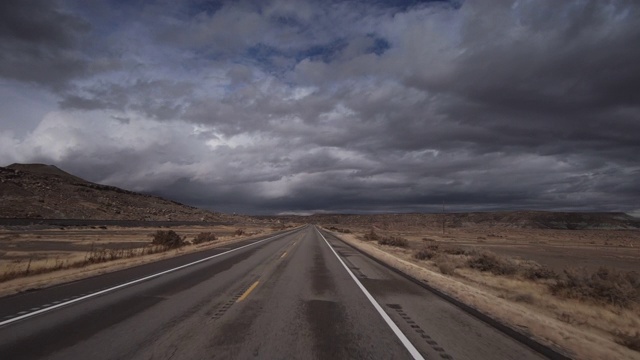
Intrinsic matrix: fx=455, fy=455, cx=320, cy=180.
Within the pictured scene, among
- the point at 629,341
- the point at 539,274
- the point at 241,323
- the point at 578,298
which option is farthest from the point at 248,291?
the point at 539,274

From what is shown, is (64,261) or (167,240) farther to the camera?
(167,240)

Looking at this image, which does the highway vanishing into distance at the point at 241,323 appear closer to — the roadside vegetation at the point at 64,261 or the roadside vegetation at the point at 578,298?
the roadside vegetation at the point at 578,298

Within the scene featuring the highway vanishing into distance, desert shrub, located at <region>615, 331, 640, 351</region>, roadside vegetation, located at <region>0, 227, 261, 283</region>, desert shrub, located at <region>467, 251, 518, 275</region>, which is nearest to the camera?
the highway vanishing into distance

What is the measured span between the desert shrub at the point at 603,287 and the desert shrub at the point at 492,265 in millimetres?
4809

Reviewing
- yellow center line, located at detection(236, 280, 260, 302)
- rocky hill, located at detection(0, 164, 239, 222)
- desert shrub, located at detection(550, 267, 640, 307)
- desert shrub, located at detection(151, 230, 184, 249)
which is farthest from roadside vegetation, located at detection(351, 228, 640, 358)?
rocky hill, located at detection(0, 164, 239, 222)

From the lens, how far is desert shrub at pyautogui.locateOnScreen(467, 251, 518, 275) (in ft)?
69.7

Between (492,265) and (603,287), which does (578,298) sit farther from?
(492,265)

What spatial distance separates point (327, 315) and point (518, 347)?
11.9 feet

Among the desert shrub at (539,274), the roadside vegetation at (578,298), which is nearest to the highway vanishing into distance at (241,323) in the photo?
the roadside vegetation at (578,298)

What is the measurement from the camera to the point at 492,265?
73.4ft

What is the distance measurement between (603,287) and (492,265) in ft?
27.3

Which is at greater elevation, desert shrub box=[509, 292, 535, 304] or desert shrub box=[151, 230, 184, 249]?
desert shrub box=[151, 230, 184, 249]

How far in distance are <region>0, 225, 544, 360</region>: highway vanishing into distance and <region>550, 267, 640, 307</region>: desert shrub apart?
540cm

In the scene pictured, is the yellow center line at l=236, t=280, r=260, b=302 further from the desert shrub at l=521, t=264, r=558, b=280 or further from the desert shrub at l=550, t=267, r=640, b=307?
the desert shrub at l=521, t=264, r=558, b=280
